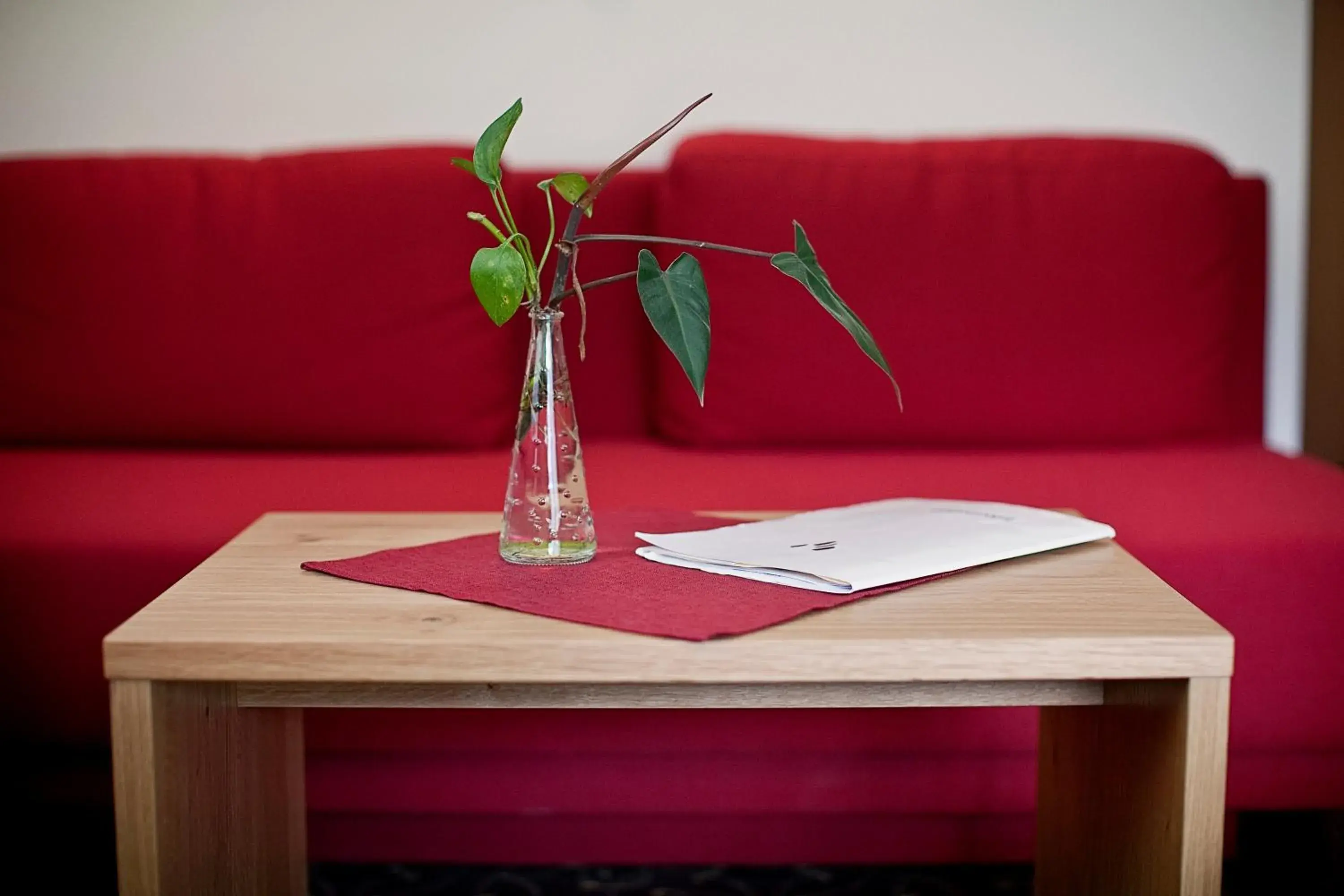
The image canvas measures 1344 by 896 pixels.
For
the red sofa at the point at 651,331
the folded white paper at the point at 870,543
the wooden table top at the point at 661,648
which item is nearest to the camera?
the wooden table top at the point at 661,648

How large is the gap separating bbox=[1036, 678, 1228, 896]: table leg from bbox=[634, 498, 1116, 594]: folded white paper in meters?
0.13

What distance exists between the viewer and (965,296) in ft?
5.19

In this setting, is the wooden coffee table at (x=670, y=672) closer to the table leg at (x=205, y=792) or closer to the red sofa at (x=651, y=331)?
the table leg at (x=205, y=792)

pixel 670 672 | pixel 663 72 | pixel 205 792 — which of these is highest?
pixel 663 72

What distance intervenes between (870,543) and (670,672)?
9.9 inches

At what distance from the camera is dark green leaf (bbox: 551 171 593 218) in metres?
0.87

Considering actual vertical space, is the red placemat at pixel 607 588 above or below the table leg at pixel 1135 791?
above

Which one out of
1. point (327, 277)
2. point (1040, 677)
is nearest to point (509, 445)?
point (327, 277)

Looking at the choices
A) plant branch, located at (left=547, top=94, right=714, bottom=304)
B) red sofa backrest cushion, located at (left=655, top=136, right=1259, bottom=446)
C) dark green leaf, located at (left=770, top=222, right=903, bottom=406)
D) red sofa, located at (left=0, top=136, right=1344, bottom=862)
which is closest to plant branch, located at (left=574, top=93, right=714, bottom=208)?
Answer: plant branch, located at (left=547, top=94, right=714, bottom=304)

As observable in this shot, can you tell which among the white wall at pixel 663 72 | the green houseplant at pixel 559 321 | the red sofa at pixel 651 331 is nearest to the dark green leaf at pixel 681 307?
the green houseplant at pixel 559 321

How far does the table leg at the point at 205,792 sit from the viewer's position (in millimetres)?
754

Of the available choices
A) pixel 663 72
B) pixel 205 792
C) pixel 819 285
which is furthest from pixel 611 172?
pixel 663 72

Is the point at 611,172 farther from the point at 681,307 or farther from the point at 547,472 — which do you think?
the point at 547,472

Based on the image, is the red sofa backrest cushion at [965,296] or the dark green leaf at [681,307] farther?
the red sofa backrest cushion at [965,296]
